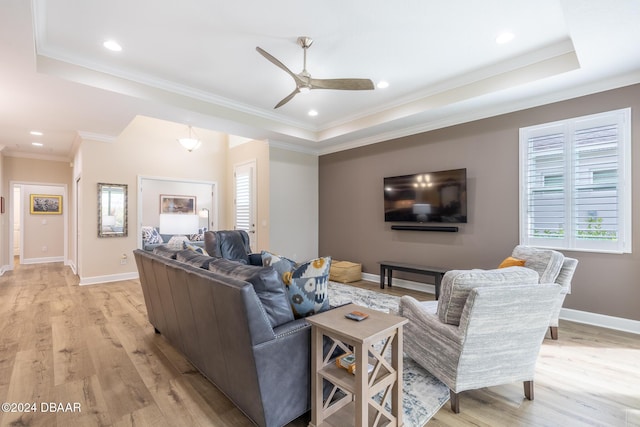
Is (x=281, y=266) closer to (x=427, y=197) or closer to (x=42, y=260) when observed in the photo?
(x=427, y=197)

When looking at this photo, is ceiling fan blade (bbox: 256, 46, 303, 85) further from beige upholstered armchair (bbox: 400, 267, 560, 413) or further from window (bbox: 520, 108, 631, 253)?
window (bbox: 520, 108, 631, 253)

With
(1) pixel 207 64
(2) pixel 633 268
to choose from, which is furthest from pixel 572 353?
(1) pixel 207 64

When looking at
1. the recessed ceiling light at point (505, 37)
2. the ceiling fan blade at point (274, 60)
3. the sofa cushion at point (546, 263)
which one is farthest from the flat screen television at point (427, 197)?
the ceiling fan blade at point (274, 60)

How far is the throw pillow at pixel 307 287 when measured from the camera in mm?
1900

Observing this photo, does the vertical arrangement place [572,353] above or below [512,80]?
below

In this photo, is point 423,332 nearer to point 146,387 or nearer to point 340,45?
point 146,387

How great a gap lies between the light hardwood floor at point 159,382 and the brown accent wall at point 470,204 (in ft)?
2.05

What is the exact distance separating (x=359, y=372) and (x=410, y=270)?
11.1ft

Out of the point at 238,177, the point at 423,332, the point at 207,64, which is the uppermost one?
the point at 207,64

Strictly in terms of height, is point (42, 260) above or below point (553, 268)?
below

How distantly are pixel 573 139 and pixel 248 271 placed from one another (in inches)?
158

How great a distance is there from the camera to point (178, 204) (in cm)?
878

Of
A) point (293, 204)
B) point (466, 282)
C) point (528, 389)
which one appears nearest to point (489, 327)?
point (466, 282)

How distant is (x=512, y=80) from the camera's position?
11.3ft
